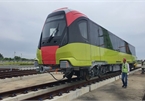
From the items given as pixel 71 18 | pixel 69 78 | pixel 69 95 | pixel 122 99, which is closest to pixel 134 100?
pixel 122 99

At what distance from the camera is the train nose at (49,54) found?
8.64m

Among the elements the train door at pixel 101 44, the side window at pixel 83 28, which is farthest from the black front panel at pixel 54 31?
the train door at pixel 101 44

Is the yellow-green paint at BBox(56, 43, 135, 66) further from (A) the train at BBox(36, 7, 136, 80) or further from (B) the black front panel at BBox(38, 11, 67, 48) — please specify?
(B) the black front panel at BBox(38, 11, 67, 48)

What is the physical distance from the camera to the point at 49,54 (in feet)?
28.8

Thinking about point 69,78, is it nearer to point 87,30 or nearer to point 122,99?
point 87,30

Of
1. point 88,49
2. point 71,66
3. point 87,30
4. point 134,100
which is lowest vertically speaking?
point 134,100

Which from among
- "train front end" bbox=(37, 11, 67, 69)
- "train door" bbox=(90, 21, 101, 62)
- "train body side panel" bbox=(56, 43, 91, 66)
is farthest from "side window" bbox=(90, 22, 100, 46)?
"train front end" bbox=(37, 11, 67, 69)

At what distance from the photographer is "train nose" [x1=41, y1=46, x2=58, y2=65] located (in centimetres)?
864

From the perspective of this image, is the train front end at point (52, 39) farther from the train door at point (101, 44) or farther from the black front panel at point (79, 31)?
the train door at point (101, 44)

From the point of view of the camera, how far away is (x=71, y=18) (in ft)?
29.5

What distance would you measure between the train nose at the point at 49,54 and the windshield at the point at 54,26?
731 millimetres

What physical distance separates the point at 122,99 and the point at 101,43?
Answer: 5.70m

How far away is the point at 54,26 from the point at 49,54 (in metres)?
1.54

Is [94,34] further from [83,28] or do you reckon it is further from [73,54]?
[73,54]
